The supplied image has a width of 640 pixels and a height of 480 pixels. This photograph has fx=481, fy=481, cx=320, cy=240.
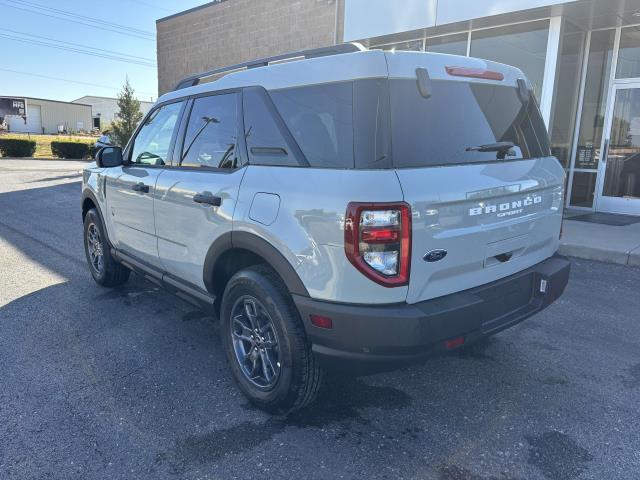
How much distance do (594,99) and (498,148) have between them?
8893 mm

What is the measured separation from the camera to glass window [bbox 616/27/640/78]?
9289mm

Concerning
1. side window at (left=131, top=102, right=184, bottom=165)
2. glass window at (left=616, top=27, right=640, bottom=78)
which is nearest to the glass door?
glass window at (left=616, top=27, right=640, bottom=78)

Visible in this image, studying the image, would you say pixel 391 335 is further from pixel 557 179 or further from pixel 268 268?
pixel 557 179

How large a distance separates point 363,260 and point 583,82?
1004cm

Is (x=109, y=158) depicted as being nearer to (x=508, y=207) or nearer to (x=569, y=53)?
(x=508, y=207)

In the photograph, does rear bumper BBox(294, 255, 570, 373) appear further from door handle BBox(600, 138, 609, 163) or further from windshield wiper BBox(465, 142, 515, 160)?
door handle BBox(600, 138, 609, 163)

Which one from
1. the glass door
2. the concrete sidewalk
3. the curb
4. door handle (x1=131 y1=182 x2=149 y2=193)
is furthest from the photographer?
the glass door

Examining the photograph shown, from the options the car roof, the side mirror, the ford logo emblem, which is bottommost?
the ford logo emblem

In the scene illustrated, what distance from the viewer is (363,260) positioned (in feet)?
7.30

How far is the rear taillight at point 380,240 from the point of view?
2184mm

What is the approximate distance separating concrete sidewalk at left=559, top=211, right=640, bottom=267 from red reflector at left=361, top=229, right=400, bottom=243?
207 inches

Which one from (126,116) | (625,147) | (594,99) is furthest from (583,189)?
(126,116)

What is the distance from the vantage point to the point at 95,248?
5285mm

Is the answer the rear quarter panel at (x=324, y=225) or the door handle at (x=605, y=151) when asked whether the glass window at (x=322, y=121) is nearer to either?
the rear quarter panel at (x=324, y=225)
